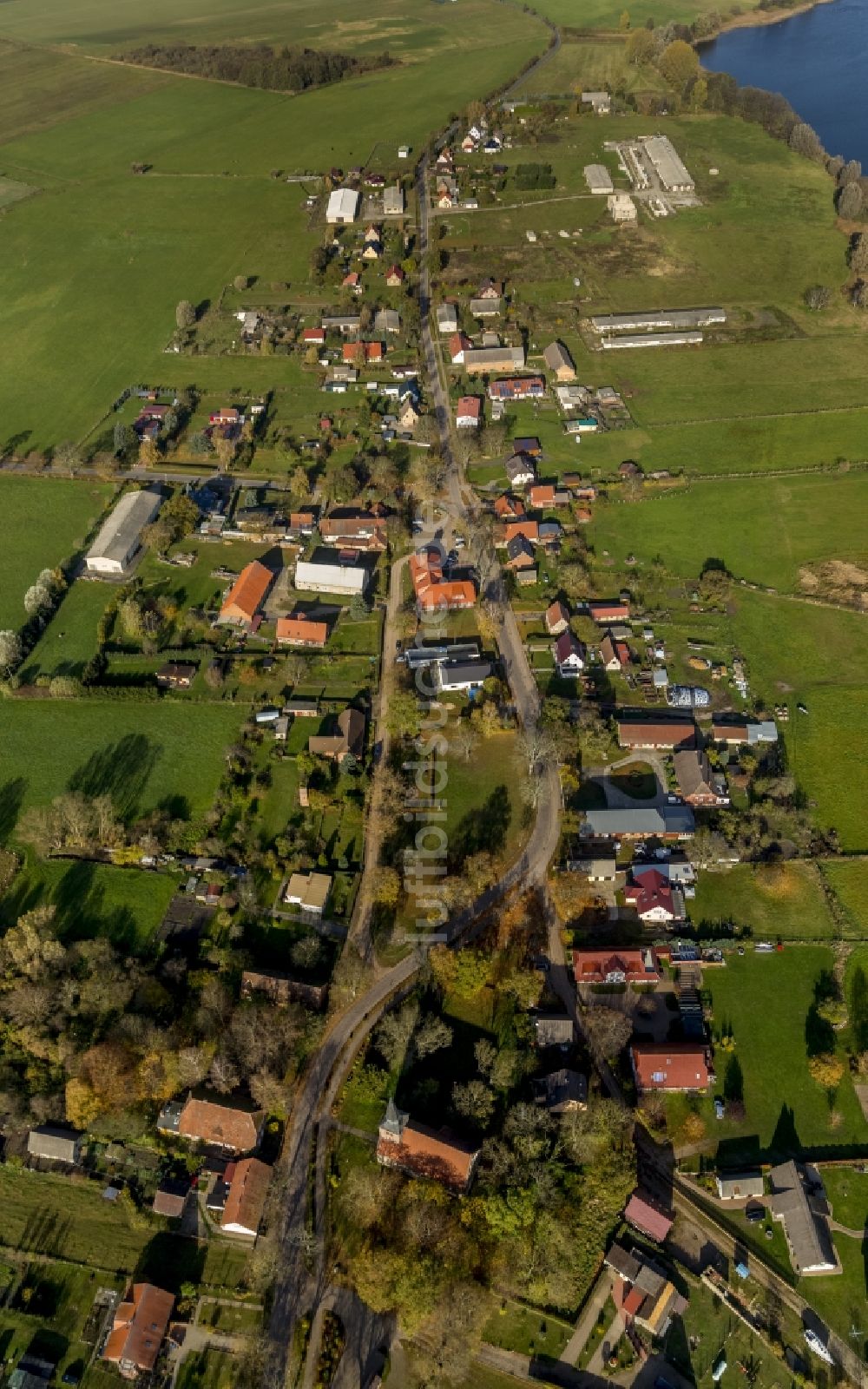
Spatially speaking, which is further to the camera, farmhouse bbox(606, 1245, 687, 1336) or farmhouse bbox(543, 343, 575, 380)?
farmhouse bbox(543, 343, 575, 380)

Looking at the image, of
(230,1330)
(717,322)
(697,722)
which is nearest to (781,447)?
(717,322)

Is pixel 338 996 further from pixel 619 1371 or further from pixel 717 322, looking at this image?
pixel 717 322

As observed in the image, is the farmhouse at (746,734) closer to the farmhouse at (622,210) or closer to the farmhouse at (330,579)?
the farmhouse at (330,579)

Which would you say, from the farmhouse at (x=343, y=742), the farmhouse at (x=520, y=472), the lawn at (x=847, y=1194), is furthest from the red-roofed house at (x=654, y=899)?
the farmhouse at (x=520, y=472)

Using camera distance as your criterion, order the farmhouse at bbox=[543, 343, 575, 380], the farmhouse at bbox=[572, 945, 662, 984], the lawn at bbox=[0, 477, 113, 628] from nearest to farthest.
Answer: the farmhouse at bbox=[572, 945, 662, 984]
the lawn at bbox=[0, 477, 113, 628]
the farmhouse at bbox=[543, 343, 575, 380]

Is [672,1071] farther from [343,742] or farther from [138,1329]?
[343,742]

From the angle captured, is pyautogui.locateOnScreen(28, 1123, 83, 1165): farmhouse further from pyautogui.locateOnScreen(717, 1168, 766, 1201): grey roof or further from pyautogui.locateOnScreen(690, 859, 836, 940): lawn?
pyautogui.locateOnScreen(690, 859, 836, 940): lawn

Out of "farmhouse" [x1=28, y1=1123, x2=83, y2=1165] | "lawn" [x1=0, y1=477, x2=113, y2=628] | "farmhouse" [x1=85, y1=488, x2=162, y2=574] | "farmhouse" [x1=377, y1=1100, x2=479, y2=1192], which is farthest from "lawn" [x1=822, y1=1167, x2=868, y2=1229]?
"lawn" [x1=0, y1=477, x2=113, y2=628]

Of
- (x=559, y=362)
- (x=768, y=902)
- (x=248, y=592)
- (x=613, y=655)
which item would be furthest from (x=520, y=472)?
(x=768, y=902)
